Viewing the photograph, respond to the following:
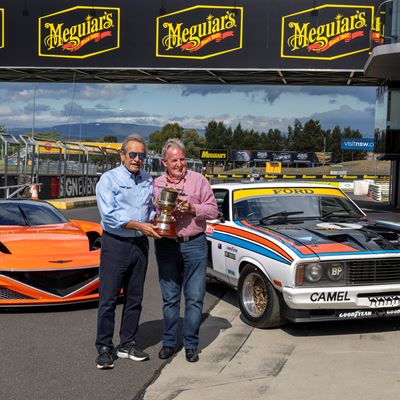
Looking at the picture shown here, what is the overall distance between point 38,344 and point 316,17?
59.9ft

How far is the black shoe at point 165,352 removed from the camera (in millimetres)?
4645

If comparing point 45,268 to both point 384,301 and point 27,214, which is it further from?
point 384,301

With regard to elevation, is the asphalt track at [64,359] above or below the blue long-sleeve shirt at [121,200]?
below

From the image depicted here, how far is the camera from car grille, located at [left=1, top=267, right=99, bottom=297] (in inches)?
232

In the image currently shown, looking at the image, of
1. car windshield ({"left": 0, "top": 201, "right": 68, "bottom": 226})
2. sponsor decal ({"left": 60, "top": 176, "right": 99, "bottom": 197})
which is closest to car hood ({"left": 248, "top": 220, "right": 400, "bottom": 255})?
car windshield ({"left": 0, "top": 201, "right": 68, "bottom": 226})

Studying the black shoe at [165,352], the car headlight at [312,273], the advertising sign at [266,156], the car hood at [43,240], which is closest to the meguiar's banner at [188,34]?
the car hood at [43,240]

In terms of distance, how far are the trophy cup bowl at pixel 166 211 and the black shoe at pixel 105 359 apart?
1032 millimetres

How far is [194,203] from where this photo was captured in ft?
14.8

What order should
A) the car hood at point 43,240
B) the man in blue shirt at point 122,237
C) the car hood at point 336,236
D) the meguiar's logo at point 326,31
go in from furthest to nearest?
the meguiar's logo at point 326,31 → the car hood at point 43,240 → the car hood at point 336,236 → the man in blue shirt at point 122,237

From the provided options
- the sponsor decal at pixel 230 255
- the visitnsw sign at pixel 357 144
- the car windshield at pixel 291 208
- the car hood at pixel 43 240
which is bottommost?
the sponsor decal at pixel 230 255

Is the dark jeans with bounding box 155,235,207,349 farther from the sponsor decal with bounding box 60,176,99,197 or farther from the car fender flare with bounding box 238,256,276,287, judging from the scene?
the sponsor decal with bounding box 60,176,99,197

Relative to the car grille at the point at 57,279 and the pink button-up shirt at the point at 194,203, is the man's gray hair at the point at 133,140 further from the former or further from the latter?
the car grille at the point at 57,279

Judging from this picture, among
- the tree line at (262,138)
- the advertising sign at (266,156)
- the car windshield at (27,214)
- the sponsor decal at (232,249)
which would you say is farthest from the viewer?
the tree line at (262,138)

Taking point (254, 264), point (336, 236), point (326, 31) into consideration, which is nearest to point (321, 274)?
point (336, 236)
